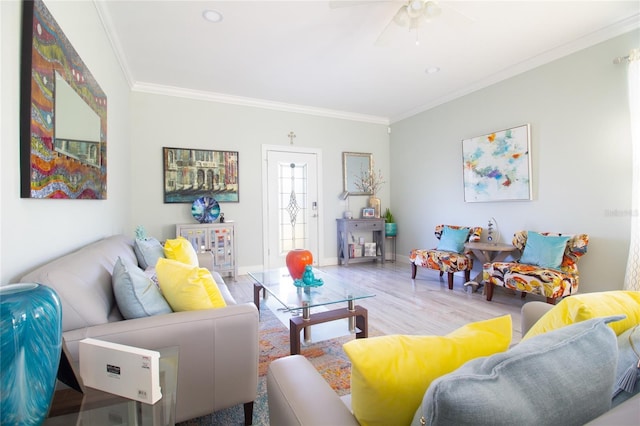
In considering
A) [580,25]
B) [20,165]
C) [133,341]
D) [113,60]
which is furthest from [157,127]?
[580,25]

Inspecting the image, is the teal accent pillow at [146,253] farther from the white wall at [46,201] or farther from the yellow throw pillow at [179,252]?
the white wall at [46,201]

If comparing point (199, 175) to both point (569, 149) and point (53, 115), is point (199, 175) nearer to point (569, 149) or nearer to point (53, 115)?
point (53, 115)

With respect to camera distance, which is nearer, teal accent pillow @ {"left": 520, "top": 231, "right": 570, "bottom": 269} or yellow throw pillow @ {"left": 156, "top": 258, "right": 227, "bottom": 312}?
yellow throw pillow @ {"left": 156, "top": 258, "right": 227, "bottom": 312}

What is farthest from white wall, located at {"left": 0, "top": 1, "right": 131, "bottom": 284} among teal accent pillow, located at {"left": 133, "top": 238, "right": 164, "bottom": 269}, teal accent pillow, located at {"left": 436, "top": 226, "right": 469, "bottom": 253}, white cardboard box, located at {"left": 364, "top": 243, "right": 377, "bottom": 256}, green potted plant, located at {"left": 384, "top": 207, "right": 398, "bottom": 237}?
green potted plant, located at {"left": 384, "top": 207, "right": 398, "bottom": 237}

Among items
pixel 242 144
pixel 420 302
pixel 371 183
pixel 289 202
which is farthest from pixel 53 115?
pixel 371 183

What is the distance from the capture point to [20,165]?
118 centimetres

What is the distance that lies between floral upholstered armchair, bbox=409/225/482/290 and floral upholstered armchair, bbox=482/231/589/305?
0.39 m

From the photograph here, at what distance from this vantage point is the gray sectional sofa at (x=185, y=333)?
1110mm

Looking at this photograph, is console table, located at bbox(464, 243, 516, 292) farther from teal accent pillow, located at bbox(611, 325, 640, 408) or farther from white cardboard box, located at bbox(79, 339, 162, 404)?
white cardboard box, located at bbox(79, 339, 162, 404)

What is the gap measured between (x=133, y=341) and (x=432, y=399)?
1.12m

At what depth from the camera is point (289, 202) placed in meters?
4.93

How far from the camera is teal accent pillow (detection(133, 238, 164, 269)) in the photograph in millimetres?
2270

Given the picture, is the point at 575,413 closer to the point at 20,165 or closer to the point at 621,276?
the point at 20,165

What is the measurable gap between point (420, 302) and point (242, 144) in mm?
3376
